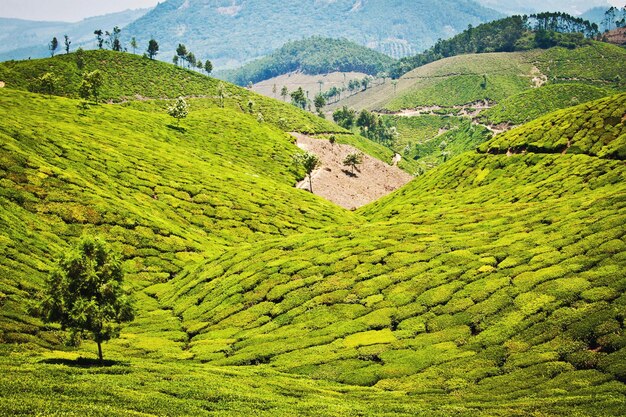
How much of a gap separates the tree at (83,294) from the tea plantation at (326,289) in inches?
138

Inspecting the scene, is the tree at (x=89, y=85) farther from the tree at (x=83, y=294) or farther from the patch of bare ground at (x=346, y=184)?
the tree at (x=83, y=294)

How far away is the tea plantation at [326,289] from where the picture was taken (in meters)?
33.0

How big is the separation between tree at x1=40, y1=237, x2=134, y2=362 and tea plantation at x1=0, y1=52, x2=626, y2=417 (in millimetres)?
3505

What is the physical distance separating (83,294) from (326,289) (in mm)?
30129

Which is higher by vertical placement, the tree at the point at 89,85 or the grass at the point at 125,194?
the tree at the point at 89,85

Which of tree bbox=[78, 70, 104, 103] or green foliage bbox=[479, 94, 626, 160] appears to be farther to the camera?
tree bbox=[78, 70, 104, 103]

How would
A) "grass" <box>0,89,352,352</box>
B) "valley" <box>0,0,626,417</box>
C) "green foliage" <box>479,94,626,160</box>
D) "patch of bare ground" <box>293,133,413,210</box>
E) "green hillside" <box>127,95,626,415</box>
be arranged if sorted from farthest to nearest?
1. "patch of bare ground" <box>293,133,413,210</box>
2. "green foliage" <box>479,94,626,160</box>
3. "grass" <box>0,89,352,352</box>
4. "green hillside" <box>127,95,626,415</box>
5. "valley" <box>0,0,626,417</box>

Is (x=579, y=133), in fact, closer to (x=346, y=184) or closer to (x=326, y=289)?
(x=326, y=289)

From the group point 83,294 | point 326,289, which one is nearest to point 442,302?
point 326,289

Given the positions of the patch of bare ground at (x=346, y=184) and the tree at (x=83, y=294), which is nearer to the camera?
the tree at (x=83, y=294)

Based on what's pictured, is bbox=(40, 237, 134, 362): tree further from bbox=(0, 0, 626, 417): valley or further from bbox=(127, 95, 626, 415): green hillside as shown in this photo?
bbox=(127, 95, 626, 415): green hillside

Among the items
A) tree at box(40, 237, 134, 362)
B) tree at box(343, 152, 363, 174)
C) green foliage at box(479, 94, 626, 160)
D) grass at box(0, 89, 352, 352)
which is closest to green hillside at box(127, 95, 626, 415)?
green foliage at box(479, 94, 626, 160)

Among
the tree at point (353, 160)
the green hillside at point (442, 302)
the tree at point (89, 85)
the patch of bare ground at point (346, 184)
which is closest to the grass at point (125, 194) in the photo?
the patch of bare ground at point (346, 184)

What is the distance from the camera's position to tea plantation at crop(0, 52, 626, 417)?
108 feet
